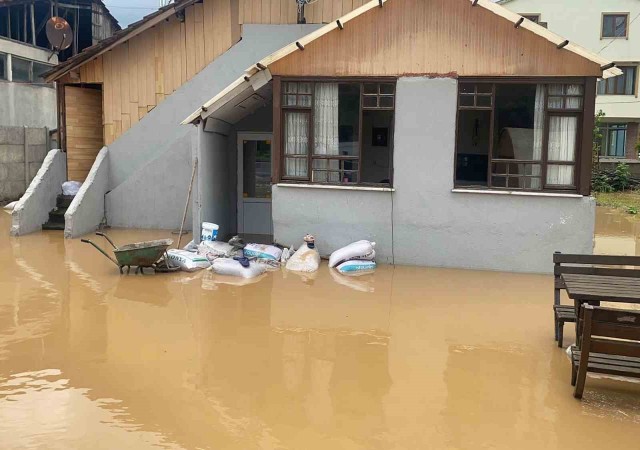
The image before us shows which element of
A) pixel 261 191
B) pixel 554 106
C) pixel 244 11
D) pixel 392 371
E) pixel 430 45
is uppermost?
pixel 244 11

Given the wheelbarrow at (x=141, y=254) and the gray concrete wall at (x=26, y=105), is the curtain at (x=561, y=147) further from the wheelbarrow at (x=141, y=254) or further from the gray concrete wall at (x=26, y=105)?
the gray concrete wall at (x=26, y=105)

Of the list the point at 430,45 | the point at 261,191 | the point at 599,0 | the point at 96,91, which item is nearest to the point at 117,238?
the point at 261,191

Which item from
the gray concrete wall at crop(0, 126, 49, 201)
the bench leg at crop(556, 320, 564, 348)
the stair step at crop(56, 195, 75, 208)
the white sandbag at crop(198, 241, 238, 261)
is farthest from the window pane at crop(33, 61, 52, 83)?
the bench leg at crop(556, 320, 564, 348)

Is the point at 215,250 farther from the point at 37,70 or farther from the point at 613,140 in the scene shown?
the point at 613,140

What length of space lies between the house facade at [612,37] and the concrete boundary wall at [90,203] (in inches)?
1104

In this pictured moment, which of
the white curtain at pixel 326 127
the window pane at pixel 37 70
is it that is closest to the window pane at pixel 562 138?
the white curtain at pixel 326 127

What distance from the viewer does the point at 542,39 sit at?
947 cm

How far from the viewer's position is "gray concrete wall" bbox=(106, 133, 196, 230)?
13664 mm

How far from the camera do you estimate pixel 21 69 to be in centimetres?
2206

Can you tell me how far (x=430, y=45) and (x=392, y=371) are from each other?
250 inches

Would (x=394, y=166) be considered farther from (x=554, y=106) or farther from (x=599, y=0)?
(x=599, y=0)

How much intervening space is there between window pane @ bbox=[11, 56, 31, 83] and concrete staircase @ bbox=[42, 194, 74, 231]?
1023 centimetres

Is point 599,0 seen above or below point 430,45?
above

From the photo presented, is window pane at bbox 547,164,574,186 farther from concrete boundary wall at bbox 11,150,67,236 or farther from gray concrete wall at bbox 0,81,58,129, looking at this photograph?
gray concrete wall at bbox 0,81,58,129
